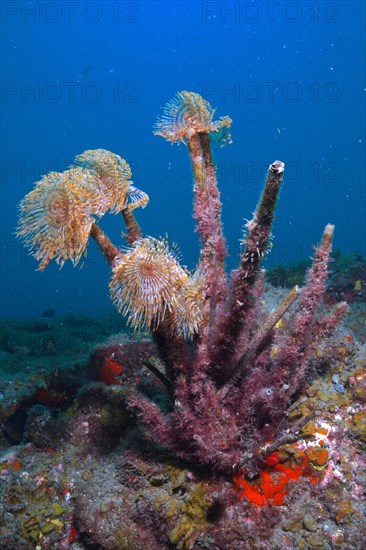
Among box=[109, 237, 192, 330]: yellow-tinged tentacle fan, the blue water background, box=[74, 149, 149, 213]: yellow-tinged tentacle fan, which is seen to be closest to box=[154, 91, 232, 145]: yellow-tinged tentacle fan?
box=[74, 149, 149, 213]: yellow-tinged tentacle fan

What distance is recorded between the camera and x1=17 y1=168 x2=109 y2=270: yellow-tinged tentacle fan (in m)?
2.69

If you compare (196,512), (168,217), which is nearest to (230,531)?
(196,512)

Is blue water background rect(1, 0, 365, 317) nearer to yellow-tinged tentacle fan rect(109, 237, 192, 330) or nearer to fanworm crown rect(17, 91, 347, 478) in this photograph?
fanworm crown rect(17, 91, 347, 478)

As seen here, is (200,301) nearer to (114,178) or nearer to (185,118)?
(114,178)

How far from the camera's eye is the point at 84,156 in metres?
3.10

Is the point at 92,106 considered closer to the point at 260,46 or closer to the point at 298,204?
the point at 260,46

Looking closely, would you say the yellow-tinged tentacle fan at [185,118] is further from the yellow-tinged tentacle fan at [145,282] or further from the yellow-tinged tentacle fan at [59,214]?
the yellow-tinged tentacle fan at [145,282]

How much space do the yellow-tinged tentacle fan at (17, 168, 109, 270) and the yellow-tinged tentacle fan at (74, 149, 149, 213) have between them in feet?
0.56

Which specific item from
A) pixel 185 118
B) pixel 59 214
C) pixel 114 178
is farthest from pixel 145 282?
pixel 185 118

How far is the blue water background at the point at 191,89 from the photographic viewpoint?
103750mm

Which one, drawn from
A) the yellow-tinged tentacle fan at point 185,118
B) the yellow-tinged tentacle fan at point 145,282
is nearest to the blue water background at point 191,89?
the yellow-tinged tentacle fan at point 185,118

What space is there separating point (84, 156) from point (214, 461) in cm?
269

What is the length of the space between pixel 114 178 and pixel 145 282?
94 cm

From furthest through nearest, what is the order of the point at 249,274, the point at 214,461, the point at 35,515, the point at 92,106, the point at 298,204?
1. the point at 298,204
2. the point at 92,106
3. the point at 35,515
4. the point at 214,461
5. the point at 249,274
